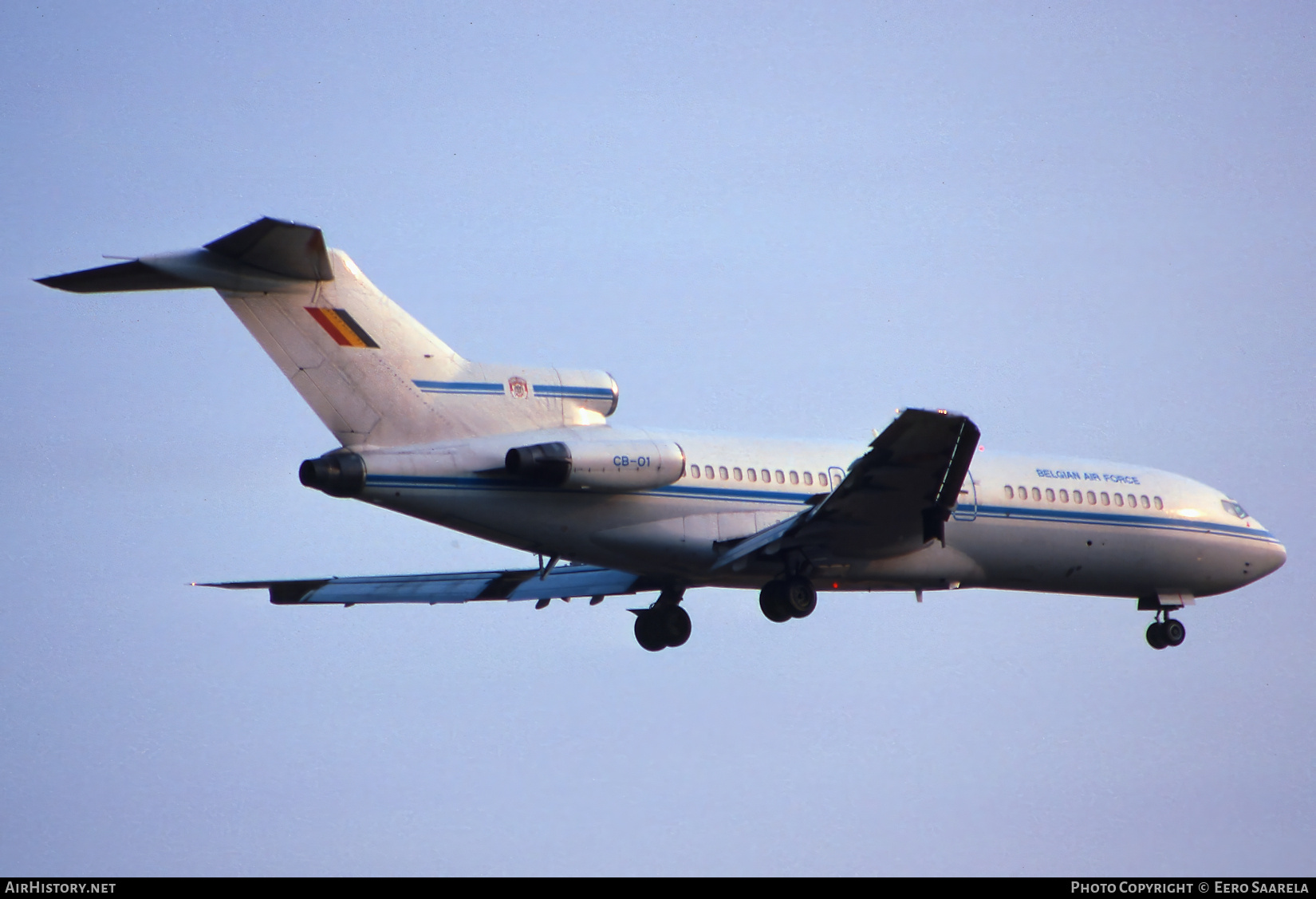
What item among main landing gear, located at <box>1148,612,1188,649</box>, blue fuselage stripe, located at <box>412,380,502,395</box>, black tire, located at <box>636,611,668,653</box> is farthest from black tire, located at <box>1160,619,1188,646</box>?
blue fuselage stripe, located at <box>412,380,502,395</box>

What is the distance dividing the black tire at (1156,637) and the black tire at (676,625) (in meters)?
9.09

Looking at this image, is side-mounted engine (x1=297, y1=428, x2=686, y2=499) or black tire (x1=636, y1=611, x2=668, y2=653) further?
black tire (x1=636, y1=611, x2=668, y2=653)

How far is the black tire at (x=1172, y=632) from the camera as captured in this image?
27.7 metres

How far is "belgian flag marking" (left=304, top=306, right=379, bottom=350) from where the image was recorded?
2000 centimetres

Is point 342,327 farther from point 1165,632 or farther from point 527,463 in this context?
point 1165,632

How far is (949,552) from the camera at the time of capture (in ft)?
81.5

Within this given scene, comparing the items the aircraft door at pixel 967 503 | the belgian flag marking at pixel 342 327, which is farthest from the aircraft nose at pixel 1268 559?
the belgian flag marking at pixel 342 327

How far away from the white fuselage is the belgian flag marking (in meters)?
1.52

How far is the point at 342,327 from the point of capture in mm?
20156

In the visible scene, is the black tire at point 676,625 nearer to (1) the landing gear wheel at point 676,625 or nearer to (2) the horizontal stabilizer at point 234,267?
(1) the landing gear wheel at point 676,625

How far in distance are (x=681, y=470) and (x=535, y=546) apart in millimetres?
2426

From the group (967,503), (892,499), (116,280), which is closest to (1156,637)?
(967,503)

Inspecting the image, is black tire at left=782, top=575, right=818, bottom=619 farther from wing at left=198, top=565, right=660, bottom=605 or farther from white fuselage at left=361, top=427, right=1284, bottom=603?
wing at left=198, top=565, right=660, bottom=605
